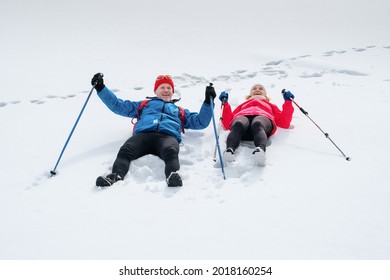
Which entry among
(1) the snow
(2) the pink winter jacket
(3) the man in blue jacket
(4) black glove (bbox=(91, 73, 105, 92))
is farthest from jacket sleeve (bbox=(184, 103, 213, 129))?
(4) black glove (bbox=(91, 73, 105, 92))

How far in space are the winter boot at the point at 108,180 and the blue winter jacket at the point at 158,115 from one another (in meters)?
0.95

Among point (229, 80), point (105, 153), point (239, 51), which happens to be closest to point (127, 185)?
point (105, 153)

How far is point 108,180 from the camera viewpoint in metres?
3.43

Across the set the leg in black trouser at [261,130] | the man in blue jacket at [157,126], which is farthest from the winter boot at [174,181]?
the leg in black trouser at [261,130]

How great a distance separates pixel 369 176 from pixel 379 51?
8.37 metres

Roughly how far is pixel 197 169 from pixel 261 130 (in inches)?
42.4

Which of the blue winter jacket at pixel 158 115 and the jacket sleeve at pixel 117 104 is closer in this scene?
the blue winter jacket at pixel 158 115

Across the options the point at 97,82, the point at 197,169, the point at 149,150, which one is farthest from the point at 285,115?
the point at 97,82

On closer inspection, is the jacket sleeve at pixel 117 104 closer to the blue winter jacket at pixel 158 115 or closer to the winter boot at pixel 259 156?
the blue winter jacket at pixel 158 115

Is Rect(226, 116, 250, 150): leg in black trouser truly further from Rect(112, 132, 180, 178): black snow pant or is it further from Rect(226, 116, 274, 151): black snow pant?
Rect(112, 132, 180, 178): black snow pant

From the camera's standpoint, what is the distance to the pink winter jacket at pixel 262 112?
15.7 feet

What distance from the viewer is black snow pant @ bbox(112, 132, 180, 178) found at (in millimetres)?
3641

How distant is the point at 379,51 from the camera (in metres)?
10.0

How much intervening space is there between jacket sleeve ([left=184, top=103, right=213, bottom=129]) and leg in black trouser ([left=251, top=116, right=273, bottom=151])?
0.66m
